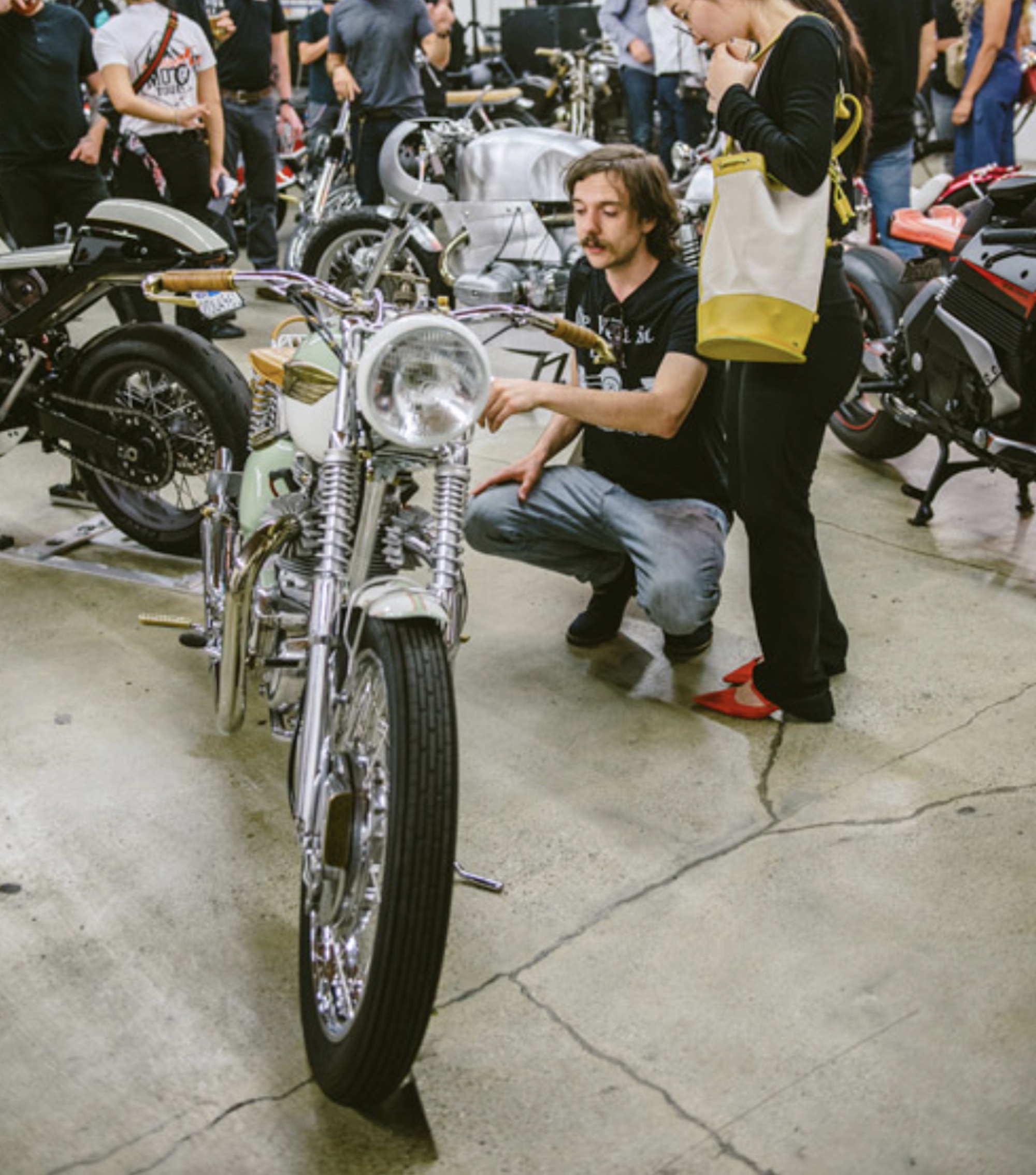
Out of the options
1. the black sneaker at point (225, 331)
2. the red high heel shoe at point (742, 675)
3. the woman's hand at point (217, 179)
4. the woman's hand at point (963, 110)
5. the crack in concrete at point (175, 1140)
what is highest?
the woman's hand at point (963, 110)

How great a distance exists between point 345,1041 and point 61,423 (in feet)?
8.32

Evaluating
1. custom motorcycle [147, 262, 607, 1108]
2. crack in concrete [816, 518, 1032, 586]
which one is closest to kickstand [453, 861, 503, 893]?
custom motorcycle [147, 262, 607, 1108]

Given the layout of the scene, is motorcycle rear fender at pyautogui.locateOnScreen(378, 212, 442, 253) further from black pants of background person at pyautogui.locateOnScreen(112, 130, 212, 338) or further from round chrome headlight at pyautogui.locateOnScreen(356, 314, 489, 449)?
round chrome headlight at pyautogui.locateOnScreen(356, 314, 489, 449)

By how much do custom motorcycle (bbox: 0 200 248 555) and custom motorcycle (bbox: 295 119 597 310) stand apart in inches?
57.0

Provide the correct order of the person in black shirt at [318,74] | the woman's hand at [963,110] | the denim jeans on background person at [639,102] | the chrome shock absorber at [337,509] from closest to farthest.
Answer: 1. the chrome shock absorber at [337,509]
2. the woman's hand at [963,110]
3. the person in black shirt at [318,74]
4. the denim jeans on background person at [639,102]

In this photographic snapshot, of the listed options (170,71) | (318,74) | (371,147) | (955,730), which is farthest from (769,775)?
(318,74)

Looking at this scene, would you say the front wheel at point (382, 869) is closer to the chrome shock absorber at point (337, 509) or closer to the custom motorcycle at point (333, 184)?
the chrome shock absorber at point (337, 509)

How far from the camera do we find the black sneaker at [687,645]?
350cm

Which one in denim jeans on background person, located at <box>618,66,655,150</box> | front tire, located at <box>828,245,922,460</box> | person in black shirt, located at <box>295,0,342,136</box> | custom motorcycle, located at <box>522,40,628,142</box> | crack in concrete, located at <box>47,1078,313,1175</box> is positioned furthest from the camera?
denim jeans on background person, located at <box>618,66,655,150</box>

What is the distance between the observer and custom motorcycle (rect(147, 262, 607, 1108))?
1.86 metres

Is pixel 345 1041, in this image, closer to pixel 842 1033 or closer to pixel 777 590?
pixel 842 1033

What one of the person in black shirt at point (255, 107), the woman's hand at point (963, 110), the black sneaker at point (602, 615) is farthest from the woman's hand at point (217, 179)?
the woman's hand at point (963, 110)

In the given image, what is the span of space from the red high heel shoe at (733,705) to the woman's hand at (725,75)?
1310mm

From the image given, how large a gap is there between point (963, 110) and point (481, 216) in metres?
2.78
